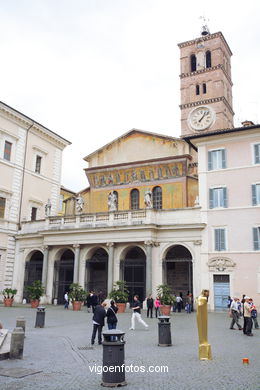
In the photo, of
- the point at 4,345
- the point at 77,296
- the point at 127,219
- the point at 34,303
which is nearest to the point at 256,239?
the point at 127,219

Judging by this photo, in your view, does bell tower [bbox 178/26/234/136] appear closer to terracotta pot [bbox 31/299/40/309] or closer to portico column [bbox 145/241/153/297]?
portico column [bbox 145/241/153/297]

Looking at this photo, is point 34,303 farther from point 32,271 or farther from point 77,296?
point 32,271

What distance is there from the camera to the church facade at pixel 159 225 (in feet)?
86.3

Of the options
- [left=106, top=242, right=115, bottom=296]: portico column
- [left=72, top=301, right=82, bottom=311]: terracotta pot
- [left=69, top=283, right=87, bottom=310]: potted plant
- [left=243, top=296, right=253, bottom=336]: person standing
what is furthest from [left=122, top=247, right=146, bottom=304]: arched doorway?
[left=243, top=296, right=253, bottom=336]: person standing

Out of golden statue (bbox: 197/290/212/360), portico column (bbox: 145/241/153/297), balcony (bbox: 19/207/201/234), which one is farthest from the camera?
balcony (bbox: 19/207/201/234)

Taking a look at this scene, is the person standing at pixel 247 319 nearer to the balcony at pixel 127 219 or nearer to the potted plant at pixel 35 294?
the balcony at pixel 127 219

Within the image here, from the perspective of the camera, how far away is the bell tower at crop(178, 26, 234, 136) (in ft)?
169

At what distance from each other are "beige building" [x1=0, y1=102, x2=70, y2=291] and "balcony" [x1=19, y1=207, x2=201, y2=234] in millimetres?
1919

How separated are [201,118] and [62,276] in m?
30.1

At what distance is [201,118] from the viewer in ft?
171

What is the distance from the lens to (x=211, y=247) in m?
26.8

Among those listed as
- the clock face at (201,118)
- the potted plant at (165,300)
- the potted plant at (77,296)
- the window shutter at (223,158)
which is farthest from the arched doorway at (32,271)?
the clock face at (201,118)

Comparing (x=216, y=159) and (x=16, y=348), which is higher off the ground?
(x=216, y=159)

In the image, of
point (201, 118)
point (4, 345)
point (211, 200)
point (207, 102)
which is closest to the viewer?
point (4, 345)
